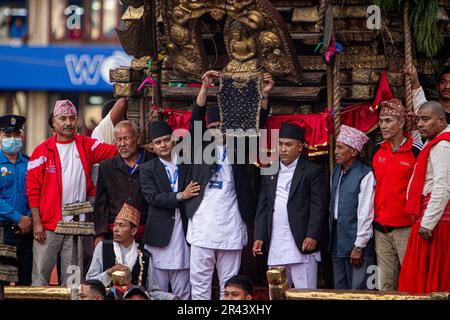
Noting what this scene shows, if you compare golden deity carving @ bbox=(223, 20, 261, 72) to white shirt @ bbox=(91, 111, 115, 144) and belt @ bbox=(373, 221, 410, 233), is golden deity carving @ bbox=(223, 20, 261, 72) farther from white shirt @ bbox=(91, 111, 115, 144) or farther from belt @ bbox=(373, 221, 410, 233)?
belt @ bbox=(373, 221, 410, 233)

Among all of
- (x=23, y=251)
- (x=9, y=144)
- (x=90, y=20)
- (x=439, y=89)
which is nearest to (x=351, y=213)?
(x=439, y=89)

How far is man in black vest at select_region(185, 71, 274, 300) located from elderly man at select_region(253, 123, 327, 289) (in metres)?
0.16

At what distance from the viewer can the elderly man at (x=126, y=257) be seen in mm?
10000

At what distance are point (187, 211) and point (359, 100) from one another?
183 centimetres

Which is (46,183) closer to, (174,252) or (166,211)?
(166,211)

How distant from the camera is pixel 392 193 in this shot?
998 cm

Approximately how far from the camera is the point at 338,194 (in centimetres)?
1021

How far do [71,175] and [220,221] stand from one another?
4.74ft

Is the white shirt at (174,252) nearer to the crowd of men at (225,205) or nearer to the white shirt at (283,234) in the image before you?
the crowd of men at (225,205)

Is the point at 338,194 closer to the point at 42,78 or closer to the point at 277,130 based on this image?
the point at 277,130

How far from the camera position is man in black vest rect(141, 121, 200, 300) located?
1056 centimetres
